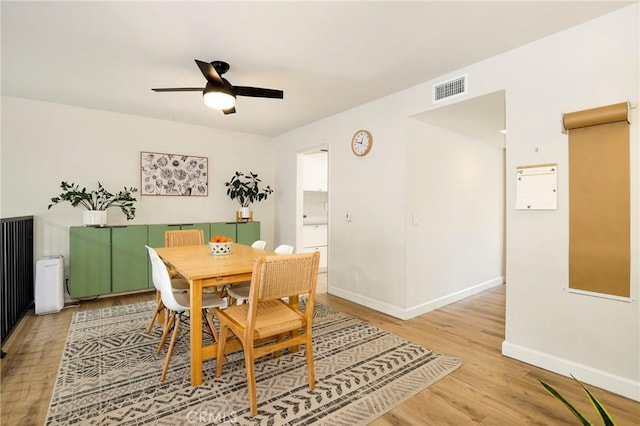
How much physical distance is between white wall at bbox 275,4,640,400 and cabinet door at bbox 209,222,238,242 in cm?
231

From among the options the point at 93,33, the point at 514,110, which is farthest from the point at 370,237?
the point at 93,33

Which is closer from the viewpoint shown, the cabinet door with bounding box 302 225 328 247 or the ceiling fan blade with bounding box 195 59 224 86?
the ceiling fan blade with bounding box 195 59 224 86

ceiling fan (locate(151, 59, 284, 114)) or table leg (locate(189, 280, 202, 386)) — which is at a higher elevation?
ceiling fan (locate(151, 59, 284, 114))

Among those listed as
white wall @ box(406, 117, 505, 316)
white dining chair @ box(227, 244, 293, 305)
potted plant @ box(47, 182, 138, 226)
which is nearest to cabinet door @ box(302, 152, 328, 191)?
white wall @ box(406, 117, 505, 316)

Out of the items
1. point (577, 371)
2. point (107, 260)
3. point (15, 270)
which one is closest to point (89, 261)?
point (107, 260)

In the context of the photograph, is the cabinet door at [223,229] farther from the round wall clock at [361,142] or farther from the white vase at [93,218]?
the round wall clock at [361,142]

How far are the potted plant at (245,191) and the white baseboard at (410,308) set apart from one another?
1.95 m

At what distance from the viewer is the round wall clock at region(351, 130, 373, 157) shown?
3.87 meters

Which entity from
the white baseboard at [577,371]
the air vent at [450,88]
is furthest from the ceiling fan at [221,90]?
the white baseboard at [577,371]

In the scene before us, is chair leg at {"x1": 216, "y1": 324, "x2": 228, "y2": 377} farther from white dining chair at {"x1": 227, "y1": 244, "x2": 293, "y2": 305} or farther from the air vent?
the air vent

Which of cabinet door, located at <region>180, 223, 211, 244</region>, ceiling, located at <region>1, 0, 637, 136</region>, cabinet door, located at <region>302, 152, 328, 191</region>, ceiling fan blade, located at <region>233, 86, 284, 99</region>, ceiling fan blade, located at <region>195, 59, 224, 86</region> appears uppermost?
ceiling, located at <region>1, 0, 637, 136</region>

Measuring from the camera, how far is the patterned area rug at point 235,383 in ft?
6.15

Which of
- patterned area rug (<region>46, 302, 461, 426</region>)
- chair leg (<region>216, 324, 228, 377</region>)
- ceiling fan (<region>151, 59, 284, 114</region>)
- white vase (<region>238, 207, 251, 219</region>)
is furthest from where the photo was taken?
white vase (<region>238, 207, 251, 219</region>)

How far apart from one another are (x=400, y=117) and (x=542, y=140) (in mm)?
1434
